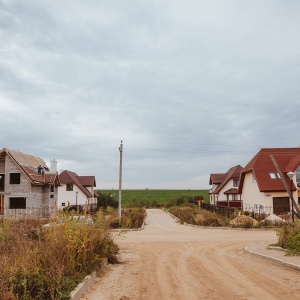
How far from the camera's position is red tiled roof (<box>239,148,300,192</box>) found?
36.4 m

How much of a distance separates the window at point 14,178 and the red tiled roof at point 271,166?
22716 millimetres

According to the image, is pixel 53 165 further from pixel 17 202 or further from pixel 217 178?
pixel 217 178

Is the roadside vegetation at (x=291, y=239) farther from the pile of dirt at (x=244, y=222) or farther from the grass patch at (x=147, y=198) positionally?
the grass patch at (x=147, y=198)

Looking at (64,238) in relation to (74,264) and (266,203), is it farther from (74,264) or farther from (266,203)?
(266,203)

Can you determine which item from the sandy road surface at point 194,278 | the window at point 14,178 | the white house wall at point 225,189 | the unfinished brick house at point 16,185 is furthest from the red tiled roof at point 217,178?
the sandy road surface at point 194,278

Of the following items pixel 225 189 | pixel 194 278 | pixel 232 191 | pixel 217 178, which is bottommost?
pixel 194 278

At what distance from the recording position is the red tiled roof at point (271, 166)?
36.4 meters

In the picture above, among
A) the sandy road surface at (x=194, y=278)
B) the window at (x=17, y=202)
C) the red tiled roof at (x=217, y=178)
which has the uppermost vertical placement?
the red tiled roof at (x=217, y=178)

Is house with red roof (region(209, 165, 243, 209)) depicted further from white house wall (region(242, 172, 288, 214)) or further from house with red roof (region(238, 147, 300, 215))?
house with red roof (region(238, 147, 300, 215))

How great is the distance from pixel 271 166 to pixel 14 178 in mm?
25173

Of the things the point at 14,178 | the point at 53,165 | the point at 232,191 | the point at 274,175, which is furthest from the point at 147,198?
the point at 14,178

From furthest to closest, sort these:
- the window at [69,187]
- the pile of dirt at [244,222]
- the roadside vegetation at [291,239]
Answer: the window at [69,187]
the pile of dirt at [244,222]
the roadside vegetation at [291,239]

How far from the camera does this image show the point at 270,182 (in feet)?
121

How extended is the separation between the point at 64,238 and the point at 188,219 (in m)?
26.9
